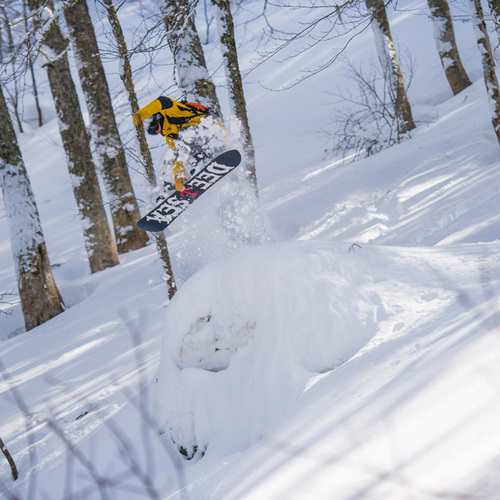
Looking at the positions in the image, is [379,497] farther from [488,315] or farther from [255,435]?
[255,435]

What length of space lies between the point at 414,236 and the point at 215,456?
3640 millimetres

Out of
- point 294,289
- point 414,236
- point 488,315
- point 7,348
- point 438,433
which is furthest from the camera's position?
point 7,348

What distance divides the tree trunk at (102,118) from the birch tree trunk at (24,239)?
4.50 ft

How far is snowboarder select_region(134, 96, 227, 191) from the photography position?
571 centimetres

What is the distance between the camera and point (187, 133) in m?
6.00

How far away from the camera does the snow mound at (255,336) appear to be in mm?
2672

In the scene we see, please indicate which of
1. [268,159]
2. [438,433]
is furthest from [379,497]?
[268,159]

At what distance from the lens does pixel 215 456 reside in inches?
109

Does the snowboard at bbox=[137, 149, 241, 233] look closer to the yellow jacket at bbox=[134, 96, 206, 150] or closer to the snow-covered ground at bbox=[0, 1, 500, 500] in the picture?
the yellow jacket at bbox=[134, 96, 206, 150]

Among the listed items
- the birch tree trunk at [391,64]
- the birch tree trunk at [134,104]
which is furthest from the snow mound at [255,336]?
the birch tree trunk at [391,64]

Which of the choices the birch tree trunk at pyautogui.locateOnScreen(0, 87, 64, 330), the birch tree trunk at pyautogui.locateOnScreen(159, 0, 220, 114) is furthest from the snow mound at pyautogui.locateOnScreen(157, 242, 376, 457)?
the birch tree trunk at pyautogui.locateOnScreen(0, 87, 64, 330)

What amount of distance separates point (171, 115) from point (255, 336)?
3313mm

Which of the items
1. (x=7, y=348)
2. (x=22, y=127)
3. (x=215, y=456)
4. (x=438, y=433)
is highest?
(x=22, y=127)

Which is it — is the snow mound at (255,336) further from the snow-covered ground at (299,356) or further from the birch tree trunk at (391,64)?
the birch tree trunk at (391,64)
